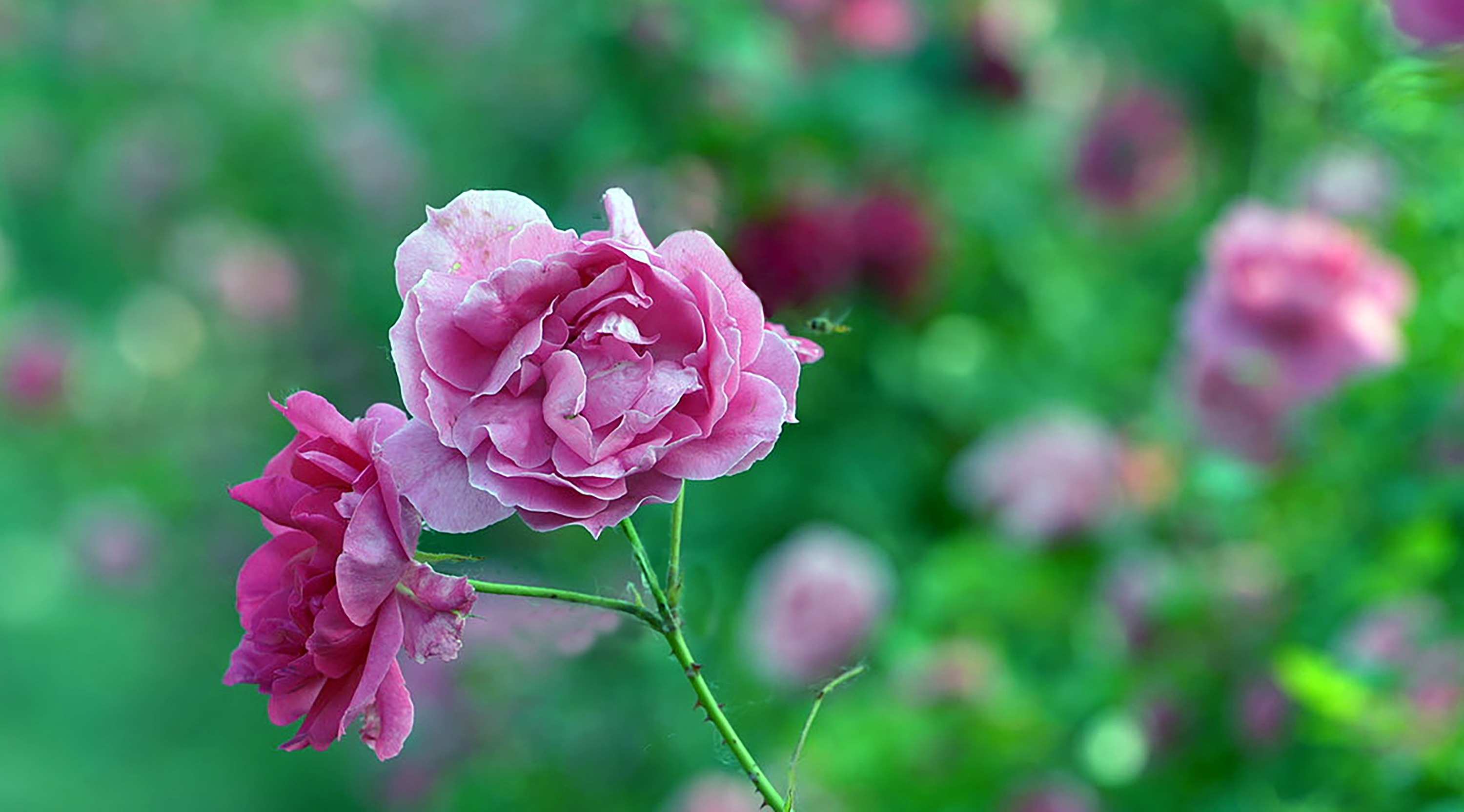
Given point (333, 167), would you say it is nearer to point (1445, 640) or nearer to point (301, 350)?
point (301, 350)

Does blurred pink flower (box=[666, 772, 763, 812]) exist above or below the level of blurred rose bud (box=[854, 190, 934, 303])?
below

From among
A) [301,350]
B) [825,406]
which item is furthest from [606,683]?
[301,350]

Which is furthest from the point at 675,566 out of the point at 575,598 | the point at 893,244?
the point at 893,244

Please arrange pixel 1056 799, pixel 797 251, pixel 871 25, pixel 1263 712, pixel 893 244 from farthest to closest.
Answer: pixel 871 25, pixel 893 244, pixel 797 251, pixel 1056 799, pixel 1263 712

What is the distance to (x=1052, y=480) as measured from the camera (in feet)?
5.12

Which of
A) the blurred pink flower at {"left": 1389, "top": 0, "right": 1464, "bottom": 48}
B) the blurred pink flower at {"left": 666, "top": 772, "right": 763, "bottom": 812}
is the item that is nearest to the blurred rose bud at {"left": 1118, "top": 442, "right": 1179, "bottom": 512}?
the blurred pink flower at {"left": 666, "top": 772, "right": 763, "bottom": 812}

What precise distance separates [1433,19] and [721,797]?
1.03m

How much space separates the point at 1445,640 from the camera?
0.98 m

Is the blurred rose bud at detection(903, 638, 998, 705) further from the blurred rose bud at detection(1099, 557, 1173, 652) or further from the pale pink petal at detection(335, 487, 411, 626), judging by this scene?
the pale pink petal at detection(335, 487, 411, 626)

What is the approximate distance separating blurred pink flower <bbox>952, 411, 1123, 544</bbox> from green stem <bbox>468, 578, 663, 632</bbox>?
114 centimetres

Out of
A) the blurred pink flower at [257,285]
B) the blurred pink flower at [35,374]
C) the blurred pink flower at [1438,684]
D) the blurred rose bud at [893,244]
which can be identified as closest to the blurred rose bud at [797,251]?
the blurred rose bud at [893,244]

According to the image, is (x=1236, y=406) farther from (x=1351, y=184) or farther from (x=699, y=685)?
(x=699, y=685)

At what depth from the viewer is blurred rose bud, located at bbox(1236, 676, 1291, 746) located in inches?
45.9

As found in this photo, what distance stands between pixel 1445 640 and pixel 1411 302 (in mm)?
445
